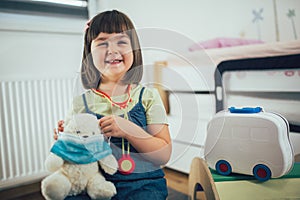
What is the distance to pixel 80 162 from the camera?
0.67m

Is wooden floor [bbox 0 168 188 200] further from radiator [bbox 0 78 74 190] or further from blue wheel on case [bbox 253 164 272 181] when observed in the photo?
blue wheel on case [bbox 253 164 272 181]

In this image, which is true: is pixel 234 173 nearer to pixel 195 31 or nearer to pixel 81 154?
pixel 81 154

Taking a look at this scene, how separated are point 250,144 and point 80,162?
38 cm

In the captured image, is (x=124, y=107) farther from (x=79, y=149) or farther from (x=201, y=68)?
(x=201, y=68)

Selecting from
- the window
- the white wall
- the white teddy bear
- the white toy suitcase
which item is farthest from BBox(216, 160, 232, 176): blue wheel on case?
the window

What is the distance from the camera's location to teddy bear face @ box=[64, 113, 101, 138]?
0.65 metres

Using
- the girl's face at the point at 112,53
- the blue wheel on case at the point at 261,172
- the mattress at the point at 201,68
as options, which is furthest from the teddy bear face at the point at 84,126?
the blue wheel on case at the point at 261,172

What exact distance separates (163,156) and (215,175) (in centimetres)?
14

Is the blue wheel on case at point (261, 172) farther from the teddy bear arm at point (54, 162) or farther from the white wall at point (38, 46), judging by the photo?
the white wall at point (38, 46)

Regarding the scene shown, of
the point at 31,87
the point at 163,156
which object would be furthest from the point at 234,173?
the point at 31,87

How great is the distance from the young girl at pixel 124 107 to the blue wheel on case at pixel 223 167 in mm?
130

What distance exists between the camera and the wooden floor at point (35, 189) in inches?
48.4

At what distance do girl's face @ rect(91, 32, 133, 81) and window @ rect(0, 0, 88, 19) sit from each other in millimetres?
889

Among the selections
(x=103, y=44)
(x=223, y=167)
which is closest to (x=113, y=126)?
(x=103, y=44)
